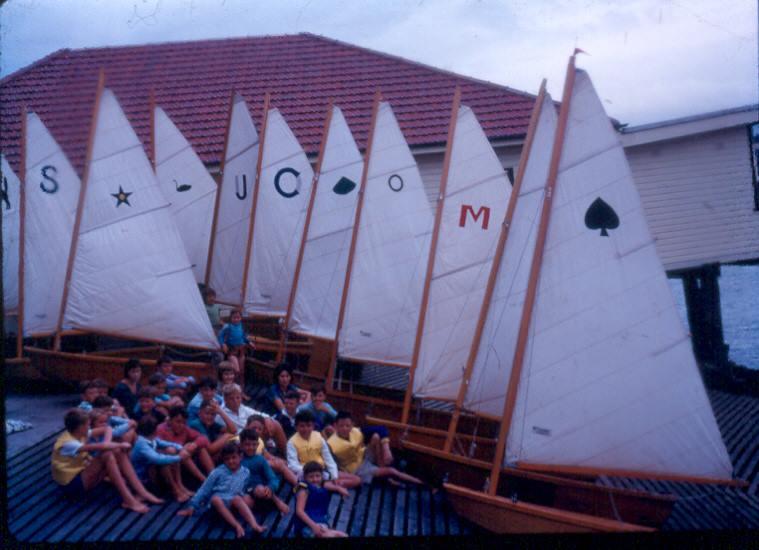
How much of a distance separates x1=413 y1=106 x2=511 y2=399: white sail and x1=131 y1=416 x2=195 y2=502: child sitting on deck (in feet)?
10.2

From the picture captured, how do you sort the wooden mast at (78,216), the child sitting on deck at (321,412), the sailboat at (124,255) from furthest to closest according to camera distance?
the sailboat at (124,255) → the wooden mast at (78,216) → the child sitting on deck at (321,412)

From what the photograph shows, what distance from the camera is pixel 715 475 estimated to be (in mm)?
5430

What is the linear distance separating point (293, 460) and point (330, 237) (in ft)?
15.8

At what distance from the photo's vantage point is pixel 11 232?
9.43 metres

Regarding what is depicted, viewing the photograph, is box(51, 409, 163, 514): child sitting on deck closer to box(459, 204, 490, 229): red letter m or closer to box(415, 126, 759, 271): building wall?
box(459, 204, 490, 229): red letter m

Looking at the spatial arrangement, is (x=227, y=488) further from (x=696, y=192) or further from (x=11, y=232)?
(x=696, y=192)

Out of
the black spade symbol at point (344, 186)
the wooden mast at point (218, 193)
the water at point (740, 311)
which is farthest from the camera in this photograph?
the water at point (740, 311)

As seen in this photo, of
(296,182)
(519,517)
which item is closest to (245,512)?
(519,517)

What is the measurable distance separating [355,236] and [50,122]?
565cm

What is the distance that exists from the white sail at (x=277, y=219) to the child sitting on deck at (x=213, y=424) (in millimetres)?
5163

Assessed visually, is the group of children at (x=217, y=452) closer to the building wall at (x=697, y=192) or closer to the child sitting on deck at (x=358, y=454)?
the child sitting on deck at (x=358, y=454)

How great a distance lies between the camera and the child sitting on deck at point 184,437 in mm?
6012

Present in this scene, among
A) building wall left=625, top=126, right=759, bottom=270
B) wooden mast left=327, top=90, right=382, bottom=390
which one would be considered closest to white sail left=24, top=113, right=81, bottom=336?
wooden mast left=327, top=90, right=382, bottom=390

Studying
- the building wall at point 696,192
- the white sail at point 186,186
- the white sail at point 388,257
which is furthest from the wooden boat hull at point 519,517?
the white sail at point 186,186
